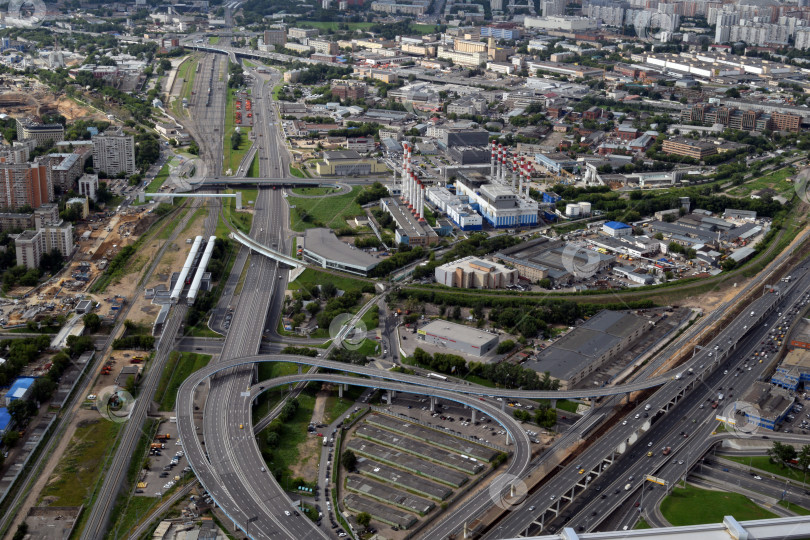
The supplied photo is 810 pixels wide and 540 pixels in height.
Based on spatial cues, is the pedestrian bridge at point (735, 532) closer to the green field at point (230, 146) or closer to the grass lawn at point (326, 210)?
the grass lawn at point (326, 210)

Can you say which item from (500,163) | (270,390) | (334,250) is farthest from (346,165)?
(270,390)

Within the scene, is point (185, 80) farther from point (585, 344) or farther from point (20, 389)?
point (585, 344)

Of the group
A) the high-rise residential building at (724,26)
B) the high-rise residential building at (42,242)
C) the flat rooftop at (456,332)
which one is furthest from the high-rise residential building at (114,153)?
the high-rise residential building at (724,26)

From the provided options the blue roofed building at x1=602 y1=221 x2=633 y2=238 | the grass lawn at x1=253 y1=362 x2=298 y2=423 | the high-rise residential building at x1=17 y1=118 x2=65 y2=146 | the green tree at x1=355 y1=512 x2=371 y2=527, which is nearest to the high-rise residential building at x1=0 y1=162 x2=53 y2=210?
the high-rise residential building at x1=17 y1=118 x2=65 y2=146

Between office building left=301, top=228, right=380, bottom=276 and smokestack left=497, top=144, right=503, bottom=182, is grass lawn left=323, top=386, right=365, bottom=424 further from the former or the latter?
smokestack left=497, top=144, right=503, bottom=182

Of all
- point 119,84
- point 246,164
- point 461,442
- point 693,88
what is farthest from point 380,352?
point 693,88

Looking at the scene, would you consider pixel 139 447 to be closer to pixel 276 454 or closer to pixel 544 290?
pixel 276 454
